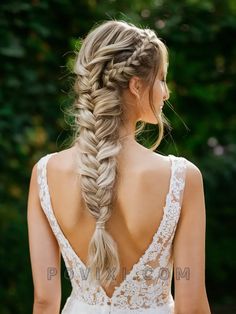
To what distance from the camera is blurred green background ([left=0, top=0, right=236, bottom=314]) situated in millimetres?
6125

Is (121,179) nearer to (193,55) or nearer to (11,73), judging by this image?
(11,73)

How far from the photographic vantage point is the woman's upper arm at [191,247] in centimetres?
289

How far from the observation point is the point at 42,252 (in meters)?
3.10

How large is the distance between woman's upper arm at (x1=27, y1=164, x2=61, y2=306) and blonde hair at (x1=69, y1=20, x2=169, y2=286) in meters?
0.25

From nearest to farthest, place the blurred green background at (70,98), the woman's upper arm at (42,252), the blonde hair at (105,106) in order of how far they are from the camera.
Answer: the blonde hair at (105,106), the woman's upper arm at (42,252), the blurred green background at (70,98)

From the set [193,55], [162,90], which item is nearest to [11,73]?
[193,55]

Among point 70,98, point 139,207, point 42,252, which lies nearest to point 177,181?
point 139,207

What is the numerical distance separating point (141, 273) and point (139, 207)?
277 millimetres

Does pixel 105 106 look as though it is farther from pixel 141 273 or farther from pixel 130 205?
pixel 141 273

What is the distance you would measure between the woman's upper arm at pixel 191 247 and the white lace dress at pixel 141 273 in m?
0.03

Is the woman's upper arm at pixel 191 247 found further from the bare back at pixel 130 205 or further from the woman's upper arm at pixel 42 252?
the woman's upper arm at pixel 42 252

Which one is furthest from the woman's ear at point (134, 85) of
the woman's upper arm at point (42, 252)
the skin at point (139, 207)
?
the woman's upper arm at point (42, 252)

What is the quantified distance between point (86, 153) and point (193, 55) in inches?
188

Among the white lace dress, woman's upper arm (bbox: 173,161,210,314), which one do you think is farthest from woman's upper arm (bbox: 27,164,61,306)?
woman's upper arm (bbox: 173,161,210,314)
